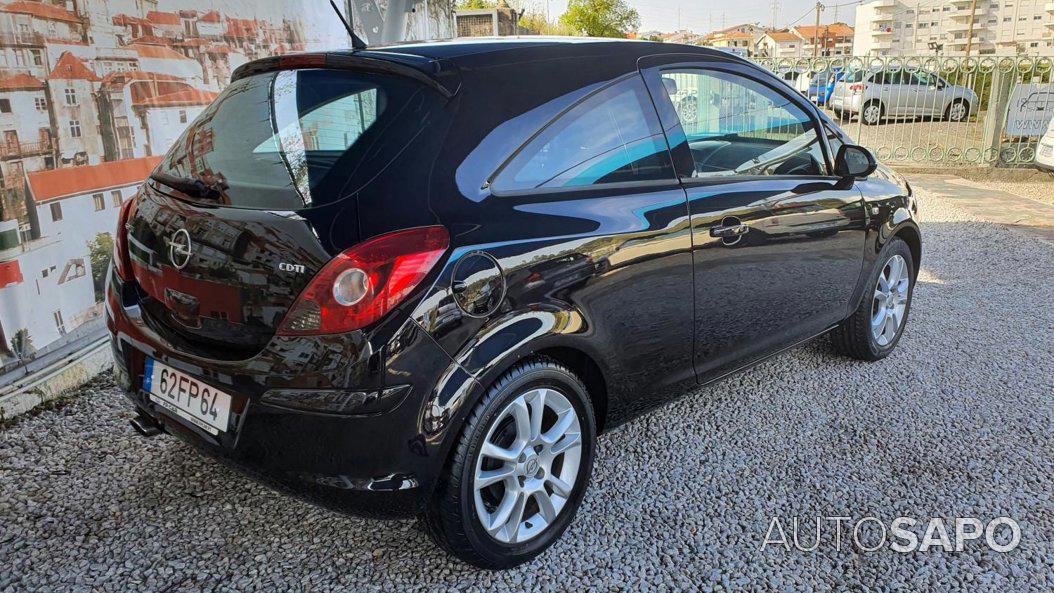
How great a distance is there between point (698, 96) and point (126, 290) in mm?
2461

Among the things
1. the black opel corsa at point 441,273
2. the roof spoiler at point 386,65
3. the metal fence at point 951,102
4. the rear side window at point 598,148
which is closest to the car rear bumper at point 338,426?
the black opel corsa at point 441,273

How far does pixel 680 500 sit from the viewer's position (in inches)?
113

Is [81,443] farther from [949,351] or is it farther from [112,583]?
[949,351]

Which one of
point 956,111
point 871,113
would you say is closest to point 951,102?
point 956,111

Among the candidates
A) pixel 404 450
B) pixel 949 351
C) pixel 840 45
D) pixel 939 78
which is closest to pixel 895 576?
pixel 404 450

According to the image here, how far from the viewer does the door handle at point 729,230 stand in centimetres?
285

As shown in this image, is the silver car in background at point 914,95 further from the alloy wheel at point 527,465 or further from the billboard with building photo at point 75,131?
the alloy wheel at point 527,465

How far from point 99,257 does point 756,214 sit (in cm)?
343

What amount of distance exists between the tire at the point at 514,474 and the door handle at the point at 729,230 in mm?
848

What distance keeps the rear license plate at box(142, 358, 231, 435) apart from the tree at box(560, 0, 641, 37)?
59.0m

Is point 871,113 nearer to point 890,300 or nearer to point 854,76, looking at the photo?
point 854,76

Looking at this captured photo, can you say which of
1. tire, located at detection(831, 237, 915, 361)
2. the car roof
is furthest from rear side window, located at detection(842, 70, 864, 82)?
the car roof

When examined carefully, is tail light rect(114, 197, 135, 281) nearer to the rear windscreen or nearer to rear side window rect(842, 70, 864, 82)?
the rear windscreen

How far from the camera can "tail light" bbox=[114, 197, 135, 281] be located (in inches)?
97.6
